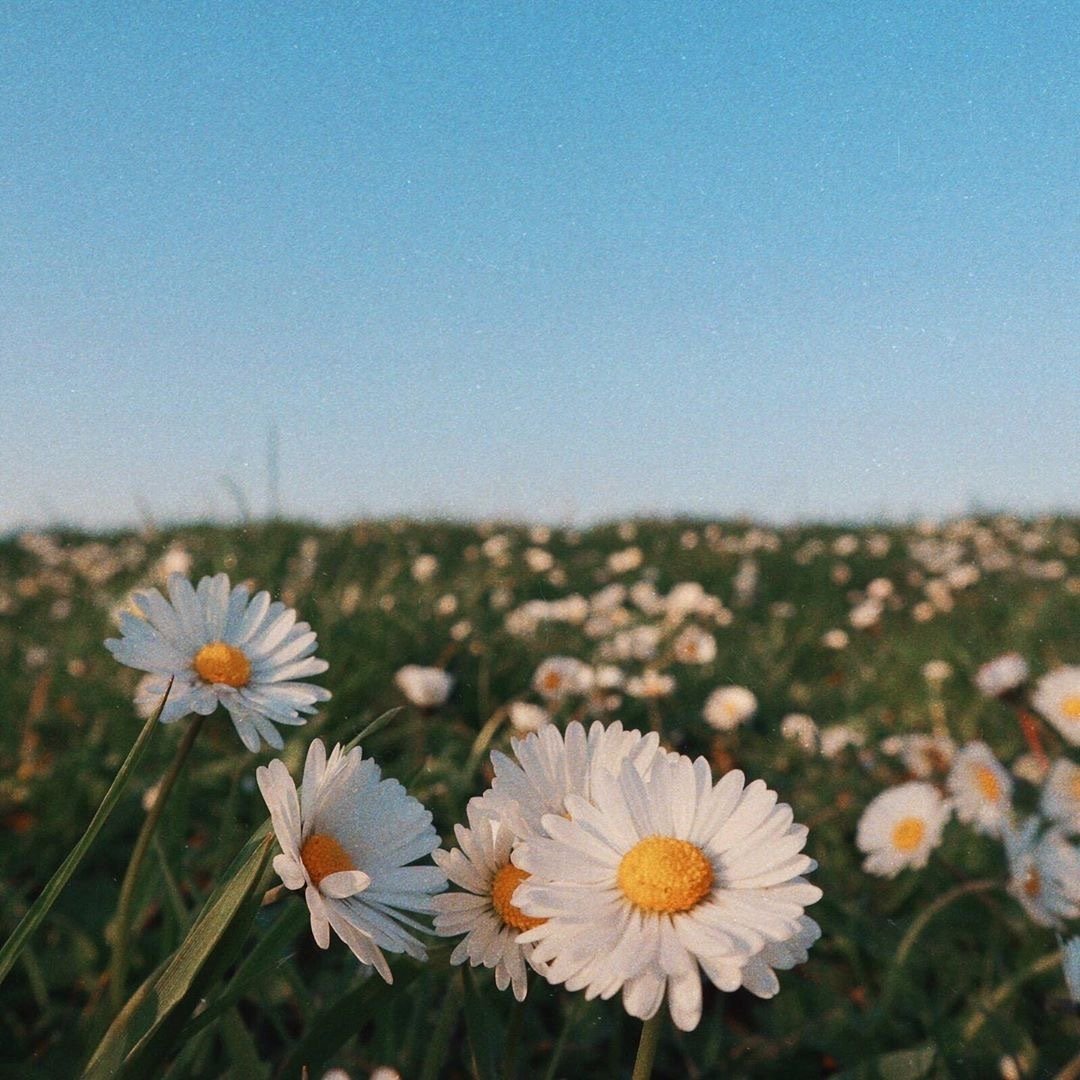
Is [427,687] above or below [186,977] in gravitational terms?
below

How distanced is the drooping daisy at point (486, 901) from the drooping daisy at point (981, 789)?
1101 mm

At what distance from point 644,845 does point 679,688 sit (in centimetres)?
233

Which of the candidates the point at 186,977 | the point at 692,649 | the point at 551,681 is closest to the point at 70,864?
the point at 186,977

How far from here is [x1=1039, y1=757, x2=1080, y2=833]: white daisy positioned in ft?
5.02

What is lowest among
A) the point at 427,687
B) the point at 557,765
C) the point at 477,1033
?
the point at 427,687

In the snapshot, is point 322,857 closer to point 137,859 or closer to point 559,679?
point 137,859

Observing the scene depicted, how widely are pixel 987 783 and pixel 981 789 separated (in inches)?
0.9

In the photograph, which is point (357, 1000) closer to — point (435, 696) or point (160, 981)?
point (160, 981)

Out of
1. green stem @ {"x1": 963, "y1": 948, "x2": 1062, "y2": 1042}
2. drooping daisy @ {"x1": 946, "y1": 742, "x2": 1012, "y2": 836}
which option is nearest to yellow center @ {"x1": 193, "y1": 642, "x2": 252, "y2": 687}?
green stem @ {"x1": 963, "y1": 948, "x2": 1062, "y2": 1042}

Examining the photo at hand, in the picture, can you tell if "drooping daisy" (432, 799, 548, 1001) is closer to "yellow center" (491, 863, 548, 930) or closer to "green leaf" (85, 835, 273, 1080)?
"yellow center" (491, 863, 548, 930)

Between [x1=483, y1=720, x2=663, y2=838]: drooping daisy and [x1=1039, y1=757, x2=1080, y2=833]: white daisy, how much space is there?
1084mm

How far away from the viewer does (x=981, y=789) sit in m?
1.68

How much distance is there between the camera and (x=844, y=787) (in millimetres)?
2117

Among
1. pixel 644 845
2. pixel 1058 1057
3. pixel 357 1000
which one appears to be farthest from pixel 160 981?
pixel 1058 1057
